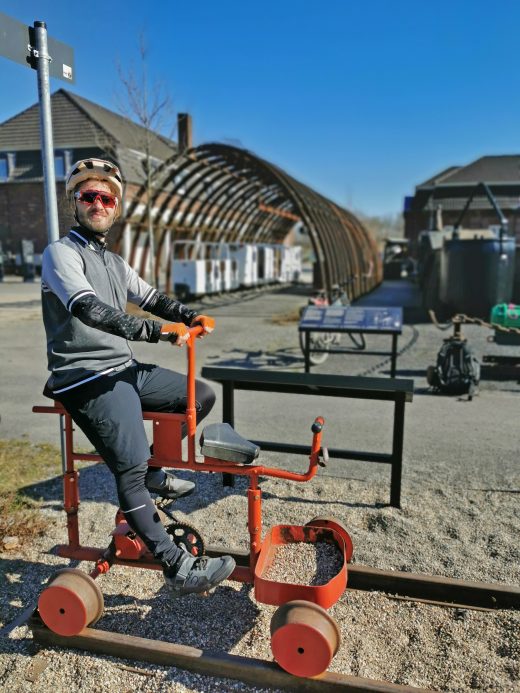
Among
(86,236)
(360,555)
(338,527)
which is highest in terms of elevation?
(86,236)

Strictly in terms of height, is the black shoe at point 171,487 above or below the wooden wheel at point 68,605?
above

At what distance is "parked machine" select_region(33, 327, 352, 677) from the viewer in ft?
8.06

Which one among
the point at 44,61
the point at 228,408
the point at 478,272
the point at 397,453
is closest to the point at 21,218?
the point at 478,272

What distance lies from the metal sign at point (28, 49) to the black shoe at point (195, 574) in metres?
3.48

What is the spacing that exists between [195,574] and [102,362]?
3.75 feet

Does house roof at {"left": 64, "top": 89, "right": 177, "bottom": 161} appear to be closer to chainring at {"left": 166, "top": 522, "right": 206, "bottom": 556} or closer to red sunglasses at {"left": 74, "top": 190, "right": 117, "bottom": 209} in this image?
red sunglasses at {"left": 74, "top": 190, "right": 117, "bottom": 209}

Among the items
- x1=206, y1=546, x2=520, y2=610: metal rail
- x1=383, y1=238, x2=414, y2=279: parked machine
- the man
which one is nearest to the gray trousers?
the man

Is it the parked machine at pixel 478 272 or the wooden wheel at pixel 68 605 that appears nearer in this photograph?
the wooden wheel at pixel 68 605

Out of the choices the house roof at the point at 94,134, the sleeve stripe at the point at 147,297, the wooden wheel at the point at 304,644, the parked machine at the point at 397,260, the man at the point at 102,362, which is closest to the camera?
the wooden wheel at the point at 304,644

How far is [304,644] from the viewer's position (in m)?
2.44

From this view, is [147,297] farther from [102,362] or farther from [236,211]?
[236,211]

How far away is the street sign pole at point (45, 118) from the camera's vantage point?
4.03 m

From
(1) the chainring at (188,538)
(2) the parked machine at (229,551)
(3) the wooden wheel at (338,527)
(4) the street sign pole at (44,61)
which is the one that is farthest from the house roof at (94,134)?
(3) the wooden wheel at (338,527)

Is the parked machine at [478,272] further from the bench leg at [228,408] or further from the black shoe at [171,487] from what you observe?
the black shoe at [171,487]
